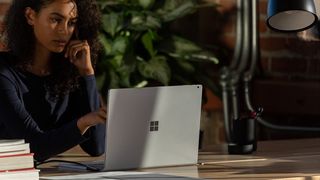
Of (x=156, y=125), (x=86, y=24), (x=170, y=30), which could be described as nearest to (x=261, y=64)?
(x=170, y=30)

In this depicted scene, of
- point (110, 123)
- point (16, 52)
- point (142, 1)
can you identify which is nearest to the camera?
point (110, 123)

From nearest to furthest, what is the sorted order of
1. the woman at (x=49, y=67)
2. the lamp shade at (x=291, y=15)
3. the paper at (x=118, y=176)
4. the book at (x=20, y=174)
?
1. the book at (x=20, y=174)
2. the paper at (x=118, y=176)
3. the lamp shade at (x=291, y=15)
4. the woman at (x=49, y=67)

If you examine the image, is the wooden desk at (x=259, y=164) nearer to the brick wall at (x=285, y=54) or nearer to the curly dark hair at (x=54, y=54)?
the curly dark hair at (x=54, y=54)

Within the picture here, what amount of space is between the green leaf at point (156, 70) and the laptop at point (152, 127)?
1432 millimetres

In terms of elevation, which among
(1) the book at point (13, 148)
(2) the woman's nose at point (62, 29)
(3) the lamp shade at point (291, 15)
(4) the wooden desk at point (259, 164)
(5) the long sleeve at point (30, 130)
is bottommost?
(4) the wooden desk at point (259, 164)

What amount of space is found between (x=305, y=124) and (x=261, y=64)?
350 millimetres

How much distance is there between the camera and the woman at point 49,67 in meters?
3.27

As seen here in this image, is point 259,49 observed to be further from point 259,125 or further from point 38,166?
point 38,166

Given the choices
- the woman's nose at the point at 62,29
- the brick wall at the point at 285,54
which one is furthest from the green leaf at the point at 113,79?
the woman's nose at the point at 62,29

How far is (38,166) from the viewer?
3127 millimetres

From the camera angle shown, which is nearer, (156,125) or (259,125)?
(156,125)

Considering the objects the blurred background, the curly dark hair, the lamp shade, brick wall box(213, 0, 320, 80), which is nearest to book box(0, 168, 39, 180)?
the curly dark hair

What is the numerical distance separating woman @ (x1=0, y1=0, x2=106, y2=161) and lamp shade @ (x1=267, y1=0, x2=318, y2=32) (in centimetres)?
60

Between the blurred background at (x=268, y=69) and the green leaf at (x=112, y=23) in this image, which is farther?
the blurred background at (x=268, y=69)
